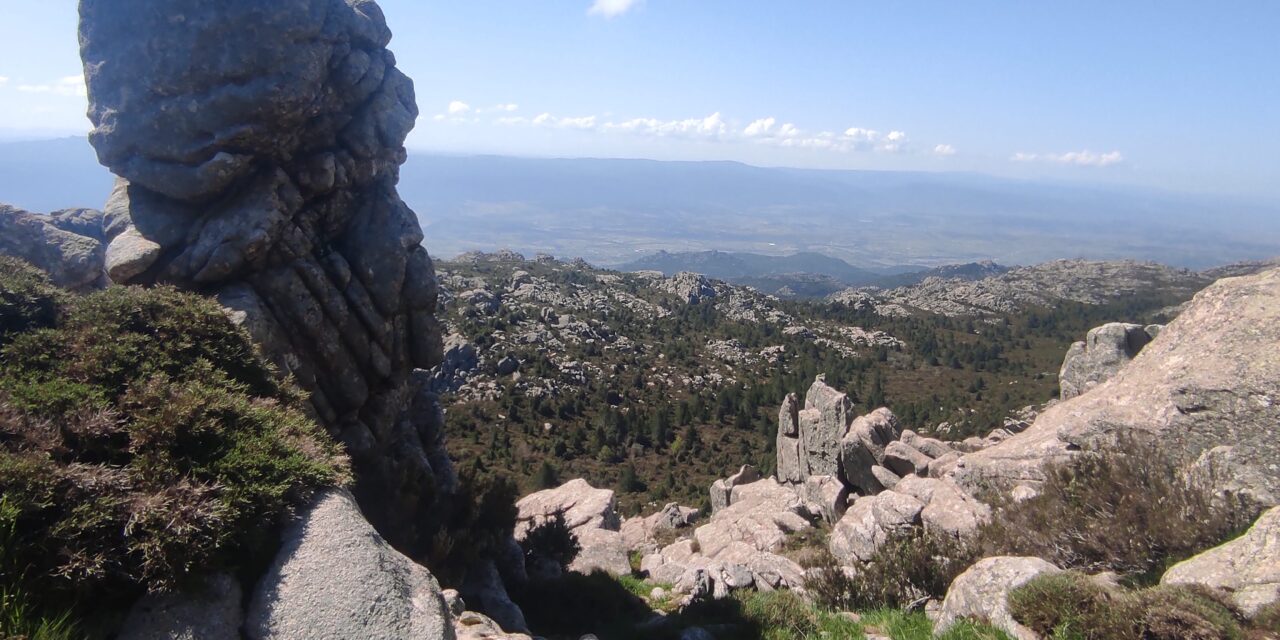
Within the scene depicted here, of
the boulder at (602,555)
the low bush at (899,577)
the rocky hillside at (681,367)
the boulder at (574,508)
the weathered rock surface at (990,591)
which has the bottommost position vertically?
the rocky hillside at (681,367)

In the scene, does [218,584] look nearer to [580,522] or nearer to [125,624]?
[125,624]

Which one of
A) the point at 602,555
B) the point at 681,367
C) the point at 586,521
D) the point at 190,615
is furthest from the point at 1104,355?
the point at 681,367

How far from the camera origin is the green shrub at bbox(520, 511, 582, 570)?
17.2 metres

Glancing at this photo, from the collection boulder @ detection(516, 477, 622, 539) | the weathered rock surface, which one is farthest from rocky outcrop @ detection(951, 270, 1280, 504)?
boulder @ detection(516, 477, 622, 539)

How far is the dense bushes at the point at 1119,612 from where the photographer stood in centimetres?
587

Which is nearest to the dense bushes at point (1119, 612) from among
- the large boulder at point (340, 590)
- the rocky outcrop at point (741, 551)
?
the large boulder at point (340, 590)

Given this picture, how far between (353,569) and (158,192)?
13588 millimetres

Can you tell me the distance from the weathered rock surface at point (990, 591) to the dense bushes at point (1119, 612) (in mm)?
187

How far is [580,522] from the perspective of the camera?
73.7 feet

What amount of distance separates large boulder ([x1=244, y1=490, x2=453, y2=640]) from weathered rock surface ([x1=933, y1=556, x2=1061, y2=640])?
6.04m

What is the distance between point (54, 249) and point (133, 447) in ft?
41.0

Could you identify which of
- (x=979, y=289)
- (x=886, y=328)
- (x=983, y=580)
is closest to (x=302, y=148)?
(x=983, y=580)

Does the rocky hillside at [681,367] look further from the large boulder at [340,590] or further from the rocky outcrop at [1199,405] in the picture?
the large boulder at [340,590]

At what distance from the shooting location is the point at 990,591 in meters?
7.57
